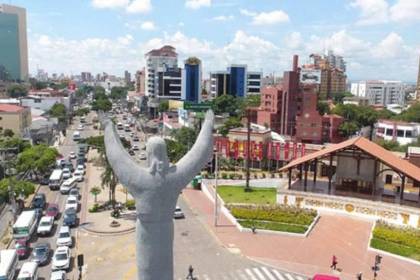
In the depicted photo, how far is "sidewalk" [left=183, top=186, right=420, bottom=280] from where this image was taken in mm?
24781

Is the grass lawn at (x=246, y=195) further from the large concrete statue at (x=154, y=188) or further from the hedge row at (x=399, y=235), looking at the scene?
the large concrete statue at (x=154, y=188)

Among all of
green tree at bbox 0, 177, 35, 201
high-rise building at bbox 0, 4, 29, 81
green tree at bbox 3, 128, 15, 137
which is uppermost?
high-rise building at bbox 0, 4, 29, 81

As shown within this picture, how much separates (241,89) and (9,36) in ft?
393

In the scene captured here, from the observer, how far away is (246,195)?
135ft

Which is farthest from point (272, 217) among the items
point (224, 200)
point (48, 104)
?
point (48, 104)

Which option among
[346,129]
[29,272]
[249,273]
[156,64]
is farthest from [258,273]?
[156,64]

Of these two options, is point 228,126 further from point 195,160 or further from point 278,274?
point 195,160

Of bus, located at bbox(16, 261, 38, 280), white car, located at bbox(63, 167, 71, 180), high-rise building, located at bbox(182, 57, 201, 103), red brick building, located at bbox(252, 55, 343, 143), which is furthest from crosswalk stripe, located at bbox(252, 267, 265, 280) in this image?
high-rise building, located at bbox(182, 57, 201, 103)

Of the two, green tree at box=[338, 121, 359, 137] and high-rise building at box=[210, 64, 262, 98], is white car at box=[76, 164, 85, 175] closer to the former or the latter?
green tree at box=[338, 121, 359, 137]

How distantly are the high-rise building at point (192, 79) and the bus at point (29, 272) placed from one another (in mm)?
95358

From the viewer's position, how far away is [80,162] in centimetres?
5469

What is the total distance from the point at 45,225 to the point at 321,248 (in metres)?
19.2

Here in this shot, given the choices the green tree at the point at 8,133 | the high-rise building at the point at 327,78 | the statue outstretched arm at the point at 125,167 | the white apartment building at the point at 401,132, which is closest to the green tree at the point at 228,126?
the white apartment building at the point at 401,132

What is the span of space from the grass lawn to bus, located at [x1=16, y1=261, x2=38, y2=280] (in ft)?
62.6
